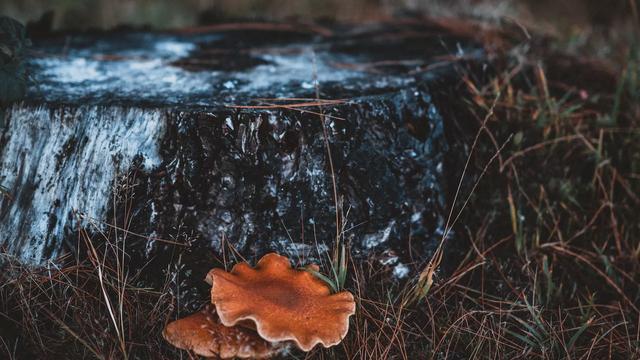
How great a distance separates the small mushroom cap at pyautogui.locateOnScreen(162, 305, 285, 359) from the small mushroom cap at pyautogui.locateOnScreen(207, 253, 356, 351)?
84 mm

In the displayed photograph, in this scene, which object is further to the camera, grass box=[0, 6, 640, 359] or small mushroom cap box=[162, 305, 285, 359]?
grass box=[0, 6, 640, 359]

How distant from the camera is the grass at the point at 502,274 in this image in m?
1.85

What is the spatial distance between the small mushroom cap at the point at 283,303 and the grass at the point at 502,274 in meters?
0.14

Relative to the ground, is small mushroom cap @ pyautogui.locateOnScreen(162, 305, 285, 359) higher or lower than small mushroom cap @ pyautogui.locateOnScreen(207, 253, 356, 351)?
lower

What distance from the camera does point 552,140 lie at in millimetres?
2562

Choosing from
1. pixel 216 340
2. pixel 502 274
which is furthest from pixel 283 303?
pixel 502 274

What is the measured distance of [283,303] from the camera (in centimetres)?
166

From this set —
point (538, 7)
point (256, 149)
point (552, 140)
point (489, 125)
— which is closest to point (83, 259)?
point (256, 149)

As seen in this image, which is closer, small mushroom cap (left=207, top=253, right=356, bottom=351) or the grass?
small mushroom cap (left=207, top=253, right=356, bottom=351)

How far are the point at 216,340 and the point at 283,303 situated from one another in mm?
220

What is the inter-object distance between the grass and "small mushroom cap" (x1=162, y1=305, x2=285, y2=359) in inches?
6.0

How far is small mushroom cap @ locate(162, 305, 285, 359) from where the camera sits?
1.63m

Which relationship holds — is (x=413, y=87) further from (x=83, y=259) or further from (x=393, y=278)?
(x=83, y=259)

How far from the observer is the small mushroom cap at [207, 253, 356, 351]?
1.58 m
